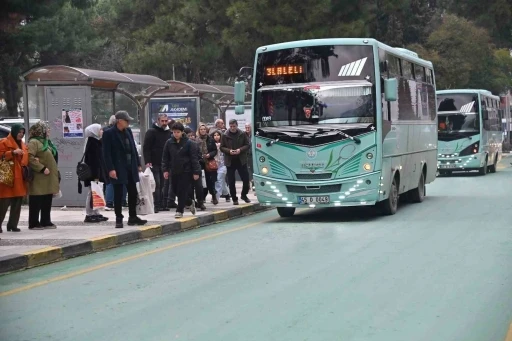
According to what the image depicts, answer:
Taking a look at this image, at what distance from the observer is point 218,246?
14.3 m

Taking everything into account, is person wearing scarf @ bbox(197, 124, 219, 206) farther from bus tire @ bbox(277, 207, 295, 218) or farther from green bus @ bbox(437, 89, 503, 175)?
green bus @ bbox(437, 89, 503, 175)

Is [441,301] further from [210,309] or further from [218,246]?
[218,246]

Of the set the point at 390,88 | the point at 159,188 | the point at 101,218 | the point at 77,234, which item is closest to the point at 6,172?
the point at 77,234

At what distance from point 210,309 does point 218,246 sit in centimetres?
530

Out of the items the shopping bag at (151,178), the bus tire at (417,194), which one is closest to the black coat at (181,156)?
the shopping bag at (151,178)

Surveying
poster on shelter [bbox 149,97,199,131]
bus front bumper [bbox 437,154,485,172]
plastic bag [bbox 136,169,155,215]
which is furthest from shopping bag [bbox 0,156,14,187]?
bus front bumper [bbox 437,154,485,172]

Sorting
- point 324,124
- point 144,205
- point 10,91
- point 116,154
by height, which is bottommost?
point 144,205

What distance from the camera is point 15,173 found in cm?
1555

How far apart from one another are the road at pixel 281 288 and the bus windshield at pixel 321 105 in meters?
2.26

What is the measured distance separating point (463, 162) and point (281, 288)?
27429 mm

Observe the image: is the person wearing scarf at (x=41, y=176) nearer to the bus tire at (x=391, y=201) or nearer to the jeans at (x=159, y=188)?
the jeans at (x=159, y=188)

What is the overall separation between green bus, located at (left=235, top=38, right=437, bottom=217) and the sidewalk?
1787mm

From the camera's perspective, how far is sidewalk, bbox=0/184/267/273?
513 inches

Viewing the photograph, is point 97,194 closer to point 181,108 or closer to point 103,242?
point 103,242
